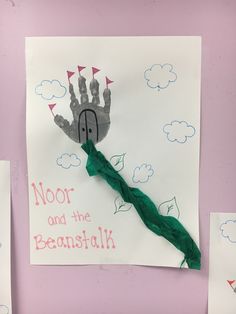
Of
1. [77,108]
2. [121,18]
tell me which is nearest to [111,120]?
[77,108]

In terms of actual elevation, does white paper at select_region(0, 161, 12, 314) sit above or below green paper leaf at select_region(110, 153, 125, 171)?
below

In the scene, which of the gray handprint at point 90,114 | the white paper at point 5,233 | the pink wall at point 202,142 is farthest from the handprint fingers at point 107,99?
the white paper at point 5,233

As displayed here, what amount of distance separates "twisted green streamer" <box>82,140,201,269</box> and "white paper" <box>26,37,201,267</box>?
12 millimetres

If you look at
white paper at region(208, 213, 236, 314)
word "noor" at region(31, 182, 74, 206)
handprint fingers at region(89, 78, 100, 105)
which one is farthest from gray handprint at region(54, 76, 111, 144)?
white paper at region(208, 213, 236, 314)

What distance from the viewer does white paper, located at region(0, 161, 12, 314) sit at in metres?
0.65

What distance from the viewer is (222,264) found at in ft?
2.13

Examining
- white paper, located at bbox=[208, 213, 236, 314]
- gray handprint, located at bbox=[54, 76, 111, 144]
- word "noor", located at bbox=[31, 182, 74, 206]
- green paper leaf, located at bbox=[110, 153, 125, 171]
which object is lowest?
white paper, located at bbox=[208, 213, 236, 314]

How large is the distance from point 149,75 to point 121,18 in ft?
0.36

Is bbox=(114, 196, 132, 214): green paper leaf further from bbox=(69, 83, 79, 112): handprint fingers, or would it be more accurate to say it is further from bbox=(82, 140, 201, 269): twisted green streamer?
bbox=(69, 83, 79, 112): handprint fingers

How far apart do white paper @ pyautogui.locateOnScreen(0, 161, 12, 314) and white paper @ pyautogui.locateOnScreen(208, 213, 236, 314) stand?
0.38 m

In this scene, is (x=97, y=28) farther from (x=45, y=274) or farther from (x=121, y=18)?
(x=45, y=274)

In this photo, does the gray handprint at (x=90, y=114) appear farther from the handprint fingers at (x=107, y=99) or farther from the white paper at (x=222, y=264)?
the white paper at (x=222, y=264)

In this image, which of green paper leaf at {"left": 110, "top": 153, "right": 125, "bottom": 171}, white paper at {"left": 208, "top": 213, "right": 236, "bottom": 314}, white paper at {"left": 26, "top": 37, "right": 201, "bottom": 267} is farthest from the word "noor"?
white paper at {"left": 208, "top": 213, "right": 236, "bottom": 314}

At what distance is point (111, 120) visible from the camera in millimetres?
623
